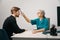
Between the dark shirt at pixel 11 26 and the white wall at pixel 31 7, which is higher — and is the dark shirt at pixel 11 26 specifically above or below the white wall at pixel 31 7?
below

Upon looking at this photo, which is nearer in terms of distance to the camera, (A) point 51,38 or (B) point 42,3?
(A) point 51,38

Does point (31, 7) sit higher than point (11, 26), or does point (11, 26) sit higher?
point (31, 7)

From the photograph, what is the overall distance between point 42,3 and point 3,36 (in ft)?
9.92

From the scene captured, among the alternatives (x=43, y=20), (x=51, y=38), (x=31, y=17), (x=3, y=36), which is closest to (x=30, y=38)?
(x=51, y=38)

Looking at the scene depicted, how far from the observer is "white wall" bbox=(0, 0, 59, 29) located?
13.9 feet

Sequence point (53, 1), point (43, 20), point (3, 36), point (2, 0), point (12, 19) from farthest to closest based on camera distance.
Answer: point (2, 0) < point (53, 1) < point (43, 20) < point (12, 19) < point (3, 36)

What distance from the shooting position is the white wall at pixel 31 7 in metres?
4.25

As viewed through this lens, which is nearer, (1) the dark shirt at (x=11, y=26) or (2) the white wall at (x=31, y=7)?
(1) the dark shirt at (x=11, y=26)

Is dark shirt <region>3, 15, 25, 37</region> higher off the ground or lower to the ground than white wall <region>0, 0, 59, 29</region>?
lower

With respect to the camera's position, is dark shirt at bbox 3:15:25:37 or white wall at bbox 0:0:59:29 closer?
dark shirt at bbox 3:15:25:37

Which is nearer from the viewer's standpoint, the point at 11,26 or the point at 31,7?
the point at 11,26

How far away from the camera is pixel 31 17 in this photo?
14.3ft

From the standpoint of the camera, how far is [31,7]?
14.2ft

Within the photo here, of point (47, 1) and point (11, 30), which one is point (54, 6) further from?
point (11, 30)
